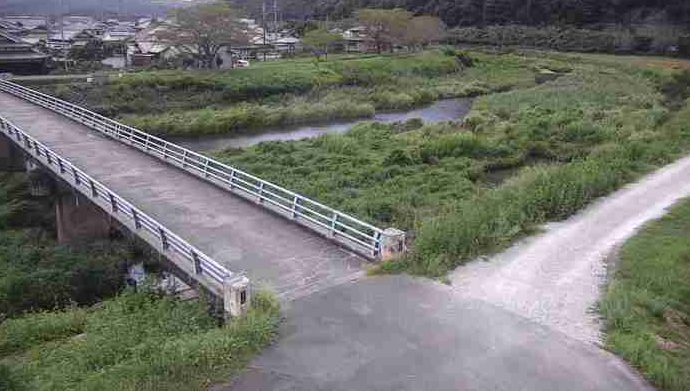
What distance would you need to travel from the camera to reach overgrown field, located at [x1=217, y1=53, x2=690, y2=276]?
15.9 m

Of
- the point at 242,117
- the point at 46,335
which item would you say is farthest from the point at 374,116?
the point at 46,335

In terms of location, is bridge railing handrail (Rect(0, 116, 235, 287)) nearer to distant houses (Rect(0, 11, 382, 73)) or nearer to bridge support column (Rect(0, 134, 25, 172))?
bridge support column (Rect(0, 134, 25, 172))

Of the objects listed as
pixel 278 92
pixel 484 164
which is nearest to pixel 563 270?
pixel 484 164

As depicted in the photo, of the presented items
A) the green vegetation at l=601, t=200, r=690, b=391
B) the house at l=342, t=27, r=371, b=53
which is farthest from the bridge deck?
Answer: the house at l=342, t=27, r=371, b=53

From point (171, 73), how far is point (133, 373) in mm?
49678

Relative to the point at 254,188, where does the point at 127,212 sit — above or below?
below

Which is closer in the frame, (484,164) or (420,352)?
(420,352)

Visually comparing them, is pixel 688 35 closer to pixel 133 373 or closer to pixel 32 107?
pixel 32 107

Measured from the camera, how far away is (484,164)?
28.3 m

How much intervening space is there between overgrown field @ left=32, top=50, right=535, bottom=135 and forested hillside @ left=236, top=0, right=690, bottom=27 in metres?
23.8

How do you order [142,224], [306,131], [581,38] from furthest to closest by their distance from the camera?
[581,38]
[306,131]
[142,224]

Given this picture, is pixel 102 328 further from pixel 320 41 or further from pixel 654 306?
pixel 320 41

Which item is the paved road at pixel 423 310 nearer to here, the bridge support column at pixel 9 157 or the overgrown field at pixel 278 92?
the bridge support column at pixel 9 157

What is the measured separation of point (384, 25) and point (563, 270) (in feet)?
225
